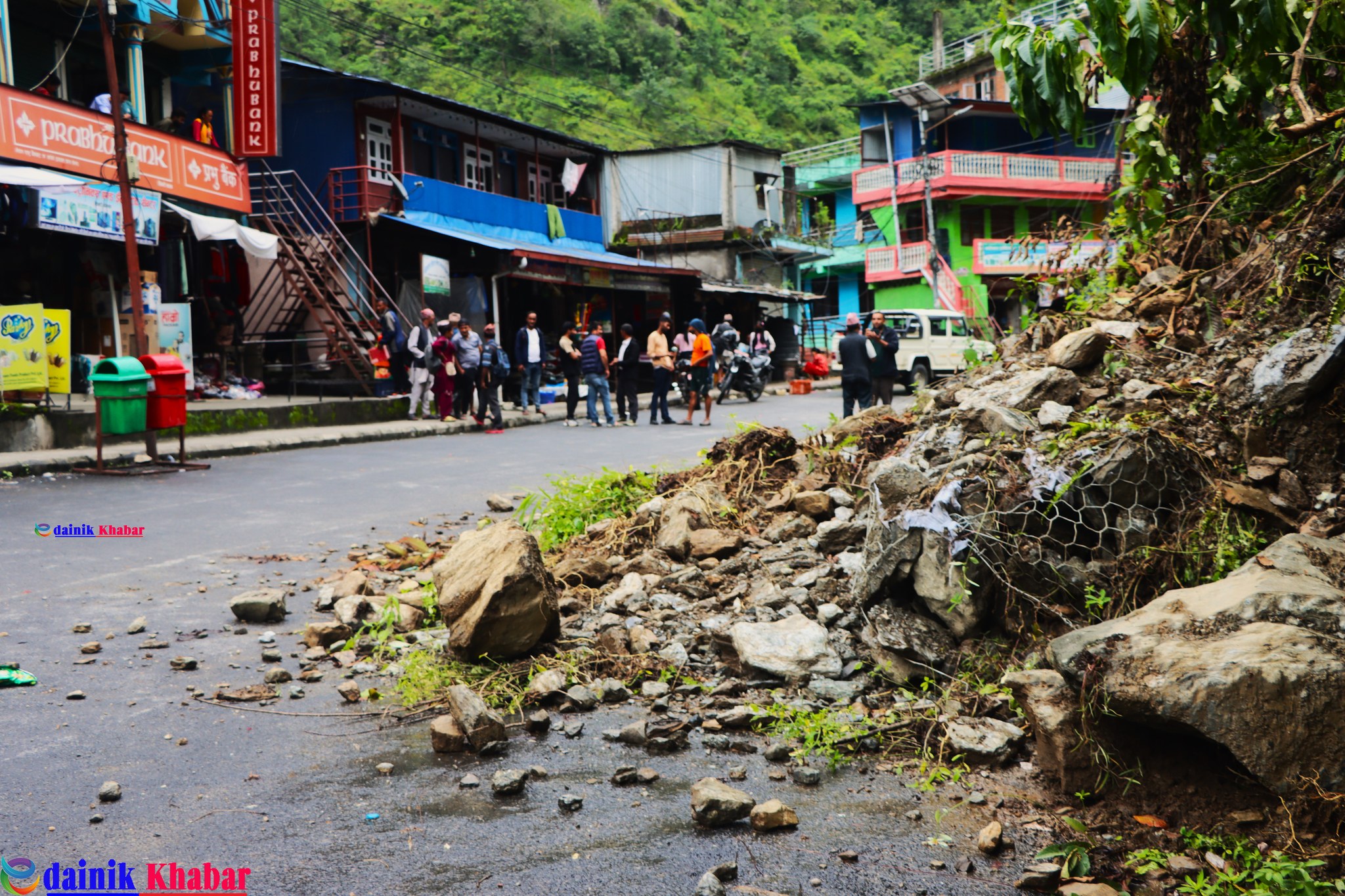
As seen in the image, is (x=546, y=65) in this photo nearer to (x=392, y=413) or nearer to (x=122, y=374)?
(x=392, y=413)

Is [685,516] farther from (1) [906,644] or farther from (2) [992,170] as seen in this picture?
(2) [992,170]

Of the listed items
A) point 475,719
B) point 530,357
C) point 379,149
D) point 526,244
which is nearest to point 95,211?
point 530,357

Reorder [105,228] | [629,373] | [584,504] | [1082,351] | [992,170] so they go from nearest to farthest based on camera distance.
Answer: [1082,351] → [584,504] → [105,228] → [629,373] → [992,170]

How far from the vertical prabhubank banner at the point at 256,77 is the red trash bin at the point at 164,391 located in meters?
8.11

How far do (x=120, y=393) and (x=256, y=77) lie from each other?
30.1ft

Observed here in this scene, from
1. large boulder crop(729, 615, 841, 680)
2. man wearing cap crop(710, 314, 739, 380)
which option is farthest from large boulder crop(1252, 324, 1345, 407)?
man wearing cap crop(710, 314, 739, 380)

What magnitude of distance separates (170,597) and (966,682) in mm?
4478

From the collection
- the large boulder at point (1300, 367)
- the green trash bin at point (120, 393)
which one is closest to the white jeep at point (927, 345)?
the green trash bin at point (120, 393)

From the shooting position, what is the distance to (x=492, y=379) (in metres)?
17.8

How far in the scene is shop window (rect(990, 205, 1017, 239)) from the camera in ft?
128

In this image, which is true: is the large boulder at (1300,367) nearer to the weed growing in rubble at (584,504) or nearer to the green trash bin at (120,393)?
the weed growing in rubble at (584,504)

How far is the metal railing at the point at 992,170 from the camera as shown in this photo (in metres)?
36.9

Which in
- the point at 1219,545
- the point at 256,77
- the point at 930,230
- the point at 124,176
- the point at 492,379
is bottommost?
the point at 1219,545

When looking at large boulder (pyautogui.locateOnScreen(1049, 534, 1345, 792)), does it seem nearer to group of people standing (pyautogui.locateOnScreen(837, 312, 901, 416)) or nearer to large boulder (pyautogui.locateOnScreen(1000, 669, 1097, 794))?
large boulder (pyautogui.locateOnScreen(1000, 669, 1097, 794))
